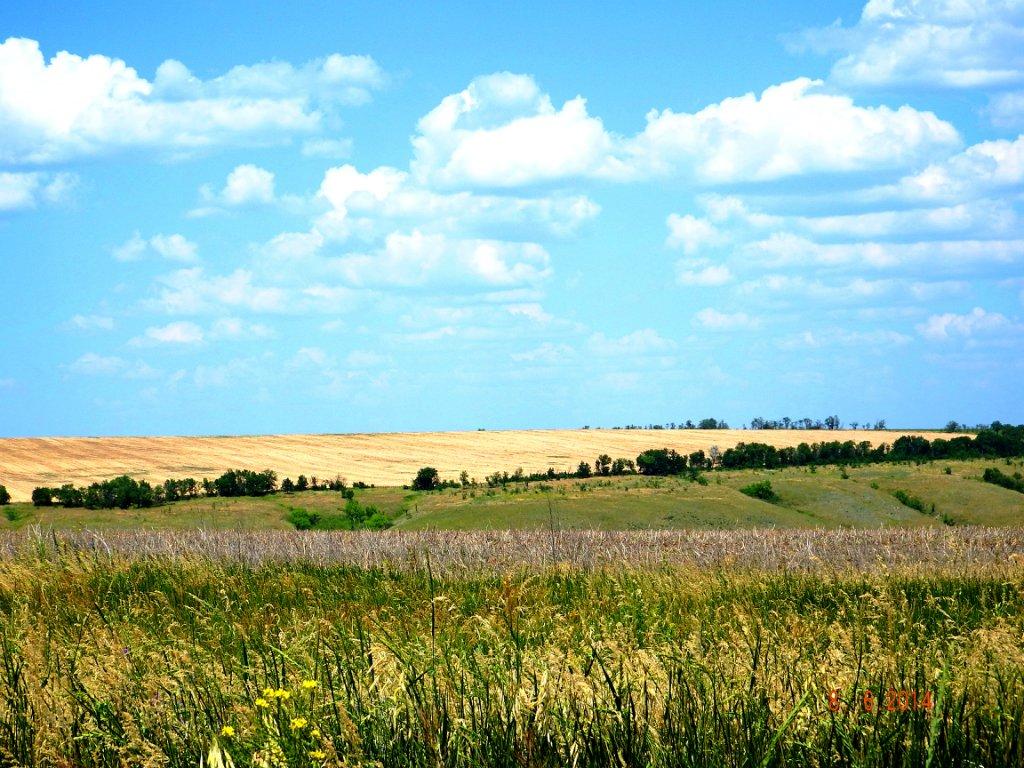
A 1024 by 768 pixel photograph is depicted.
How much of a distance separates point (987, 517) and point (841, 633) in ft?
82.9

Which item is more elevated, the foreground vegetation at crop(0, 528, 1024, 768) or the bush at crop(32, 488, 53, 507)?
the foreground vegetation at crop(0, 528, 1024, 768)

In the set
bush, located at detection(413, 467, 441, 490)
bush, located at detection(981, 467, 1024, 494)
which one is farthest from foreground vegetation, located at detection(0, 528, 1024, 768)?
bush, located at detection(981, 467, 1024, 494)

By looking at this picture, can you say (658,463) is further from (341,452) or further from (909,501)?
(341,452)

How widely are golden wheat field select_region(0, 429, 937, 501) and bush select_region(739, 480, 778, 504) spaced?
18.7 meters

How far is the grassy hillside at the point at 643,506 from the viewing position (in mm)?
26656

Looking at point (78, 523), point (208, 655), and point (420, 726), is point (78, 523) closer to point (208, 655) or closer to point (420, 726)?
point (208, 655)

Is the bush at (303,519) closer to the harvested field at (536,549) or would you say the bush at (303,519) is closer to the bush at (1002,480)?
the harvested field at (536,549)

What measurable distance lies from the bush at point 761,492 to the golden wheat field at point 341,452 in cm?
1865

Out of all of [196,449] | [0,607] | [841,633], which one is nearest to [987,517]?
[841,633]
